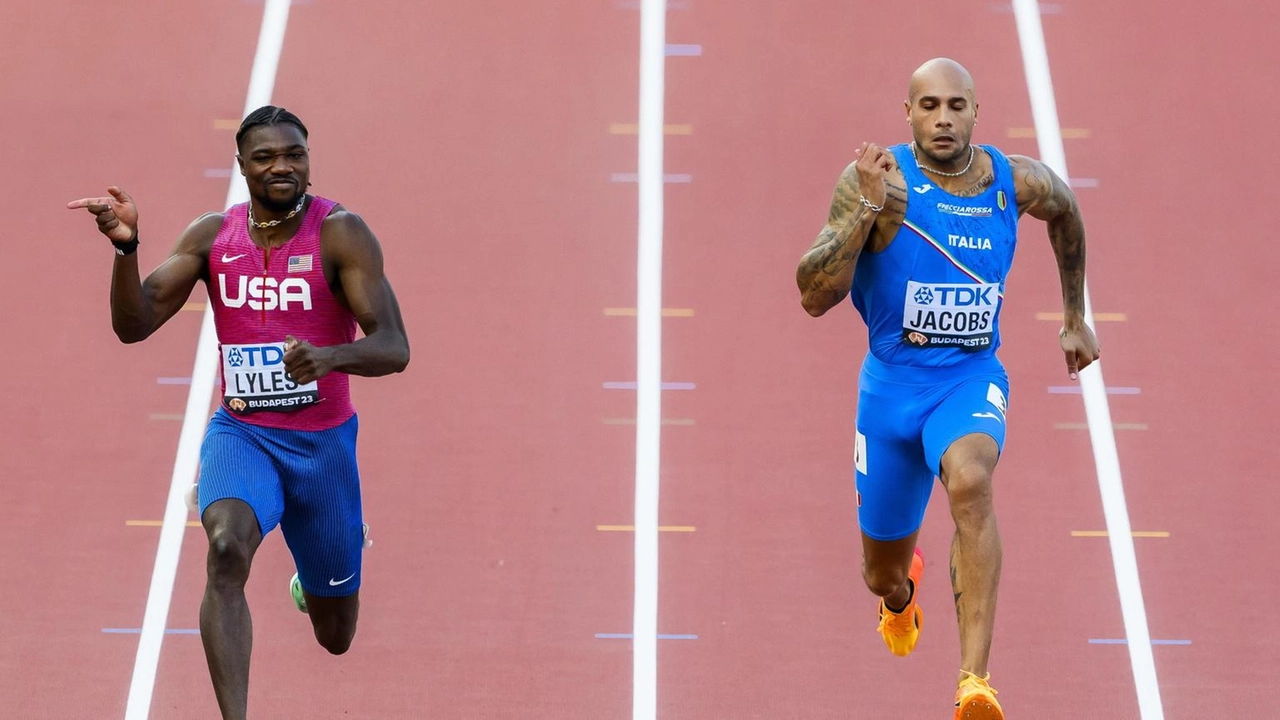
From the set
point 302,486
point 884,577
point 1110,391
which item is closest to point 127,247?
point 302,486

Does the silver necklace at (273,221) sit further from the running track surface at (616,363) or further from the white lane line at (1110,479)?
the white lane line at (1110,479)

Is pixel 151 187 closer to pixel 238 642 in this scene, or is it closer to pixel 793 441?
pixel 793 441

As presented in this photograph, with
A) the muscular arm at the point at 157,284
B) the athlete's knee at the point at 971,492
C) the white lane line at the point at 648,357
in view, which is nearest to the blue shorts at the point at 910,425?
the athlete's knee at the point at 971,492

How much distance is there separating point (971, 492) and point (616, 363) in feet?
12.5

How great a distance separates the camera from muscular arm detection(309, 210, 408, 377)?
225 inches

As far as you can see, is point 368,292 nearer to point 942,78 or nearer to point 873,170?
point 873,170

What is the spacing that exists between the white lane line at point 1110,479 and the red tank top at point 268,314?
339 cm

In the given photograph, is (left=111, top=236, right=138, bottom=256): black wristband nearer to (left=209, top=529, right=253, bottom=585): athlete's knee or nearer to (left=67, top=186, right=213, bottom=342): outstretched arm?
(left=67, top=186, right=213, bottom=342): outstretched arm

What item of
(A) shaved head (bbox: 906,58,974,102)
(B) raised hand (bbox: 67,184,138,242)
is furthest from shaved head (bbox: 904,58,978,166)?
(B) raised hand (bbox: 67,184,138,242)

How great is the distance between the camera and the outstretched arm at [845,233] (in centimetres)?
577

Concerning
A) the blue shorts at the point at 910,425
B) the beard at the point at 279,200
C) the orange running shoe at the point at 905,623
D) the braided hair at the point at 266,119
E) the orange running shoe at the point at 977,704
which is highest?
the braided hair at the point at 266,119

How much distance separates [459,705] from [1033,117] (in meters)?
5.56

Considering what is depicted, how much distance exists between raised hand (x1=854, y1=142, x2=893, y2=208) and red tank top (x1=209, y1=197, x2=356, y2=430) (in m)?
1.69

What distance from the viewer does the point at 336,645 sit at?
6719 mm
